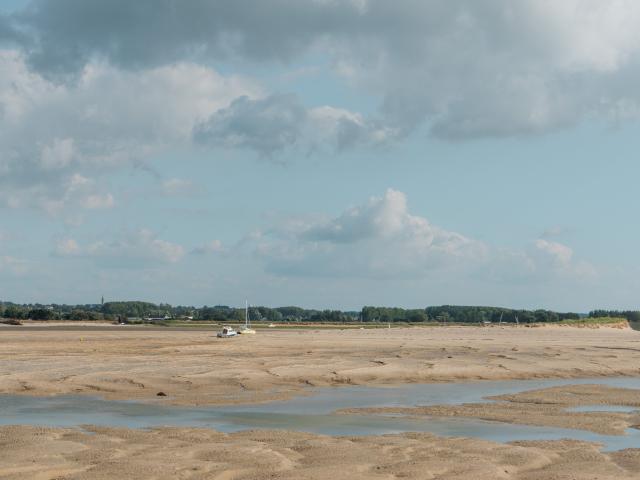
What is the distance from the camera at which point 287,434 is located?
19.1m

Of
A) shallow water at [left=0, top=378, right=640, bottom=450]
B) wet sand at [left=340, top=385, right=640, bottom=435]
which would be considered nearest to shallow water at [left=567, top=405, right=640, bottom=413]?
wet sand at [left=340, top=385, right=640, bottom=435]

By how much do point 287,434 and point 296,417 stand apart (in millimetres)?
3650

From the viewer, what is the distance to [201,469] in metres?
14.8

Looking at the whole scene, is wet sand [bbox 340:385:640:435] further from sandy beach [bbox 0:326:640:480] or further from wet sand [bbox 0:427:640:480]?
wet sand [bbox 0:427:640:480]

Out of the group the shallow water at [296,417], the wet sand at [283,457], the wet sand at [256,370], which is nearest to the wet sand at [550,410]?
the shallow water at [296,417]

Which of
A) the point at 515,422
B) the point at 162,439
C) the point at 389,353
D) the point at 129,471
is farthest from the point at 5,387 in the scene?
the point at 389,353

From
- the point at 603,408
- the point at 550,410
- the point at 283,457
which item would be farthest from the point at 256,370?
the point at 283,457

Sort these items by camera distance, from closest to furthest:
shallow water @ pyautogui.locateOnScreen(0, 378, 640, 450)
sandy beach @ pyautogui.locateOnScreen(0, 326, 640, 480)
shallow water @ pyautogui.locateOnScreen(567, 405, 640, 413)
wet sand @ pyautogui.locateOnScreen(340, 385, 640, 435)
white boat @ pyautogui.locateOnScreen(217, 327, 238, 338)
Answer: sandy beach @ pyautogui.locateOnScreen(0, 326, 640, 480) → shallow water @ pyautogui.locateOnScreen(0, 378, 640, 450) → wet sand @ pyautogui.locateOnScreen(340, 385, 640, 435) → shallow water @ pyautogui.locateOnScreen(567, 405, 640, 413) → white boat @ pyautogui.locateOnScreen(217, 327, 238, 338)

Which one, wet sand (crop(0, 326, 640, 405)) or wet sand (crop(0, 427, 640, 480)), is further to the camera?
wet sand (crop(0, 326, 640, 405))

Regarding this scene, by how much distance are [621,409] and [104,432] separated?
635 inches

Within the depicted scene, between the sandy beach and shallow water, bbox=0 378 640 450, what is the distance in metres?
1.08

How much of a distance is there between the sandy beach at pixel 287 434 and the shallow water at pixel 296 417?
42.5 inches

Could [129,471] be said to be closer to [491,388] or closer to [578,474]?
[578,474]

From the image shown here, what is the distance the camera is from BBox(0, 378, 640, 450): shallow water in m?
20.0
